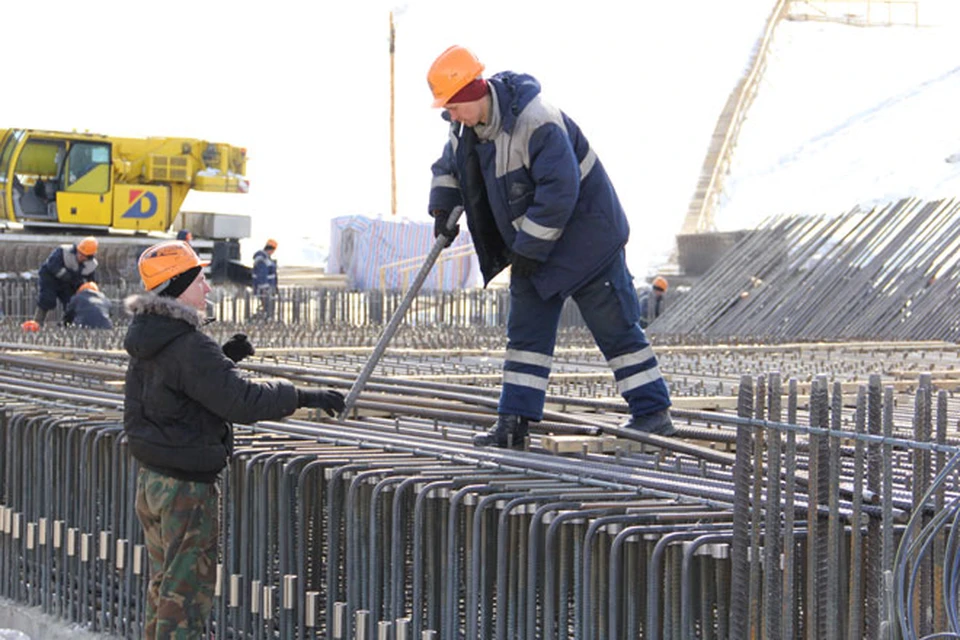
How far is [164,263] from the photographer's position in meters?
5.46

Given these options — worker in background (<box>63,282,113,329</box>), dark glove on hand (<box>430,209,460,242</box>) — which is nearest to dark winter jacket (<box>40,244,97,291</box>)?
worker in background (<box>63,282,113,329</box>)

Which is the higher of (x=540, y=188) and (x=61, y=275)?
(x=540, y=188)

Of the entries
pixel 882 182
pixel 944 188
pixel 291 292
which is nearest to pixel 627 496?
pixel 291 292

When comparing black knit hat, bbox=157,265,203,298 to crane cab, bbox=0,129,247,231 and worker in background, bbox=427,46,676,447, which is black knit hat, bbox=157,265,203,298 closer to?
worker in background, bbox=427,46,676,447

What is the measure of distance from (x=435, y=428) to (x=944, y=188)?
101ft

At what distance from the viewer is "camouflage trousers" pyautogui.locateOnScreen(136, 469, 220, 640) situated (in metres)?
5.48

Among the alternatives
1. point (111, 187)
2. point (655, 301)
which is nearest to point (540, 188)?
point (655, 301)

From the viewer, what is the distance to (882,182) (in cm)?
3988

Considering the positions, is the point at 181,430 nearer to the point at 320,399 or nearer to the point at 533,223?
the point at 320,399

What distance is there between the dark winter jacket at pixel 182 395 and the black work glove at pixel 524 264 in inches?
48.5

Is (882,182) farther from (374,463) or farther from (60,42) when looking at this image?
(60,42)

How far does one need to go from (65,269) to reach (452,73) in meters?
13.4

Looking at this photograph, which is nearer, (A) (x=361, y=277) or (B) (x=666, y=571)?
(B) (x=666, y=571)

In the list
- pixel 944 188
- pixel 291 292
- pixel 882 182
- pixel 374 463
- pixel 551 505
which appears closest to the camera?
pixel 551 505
